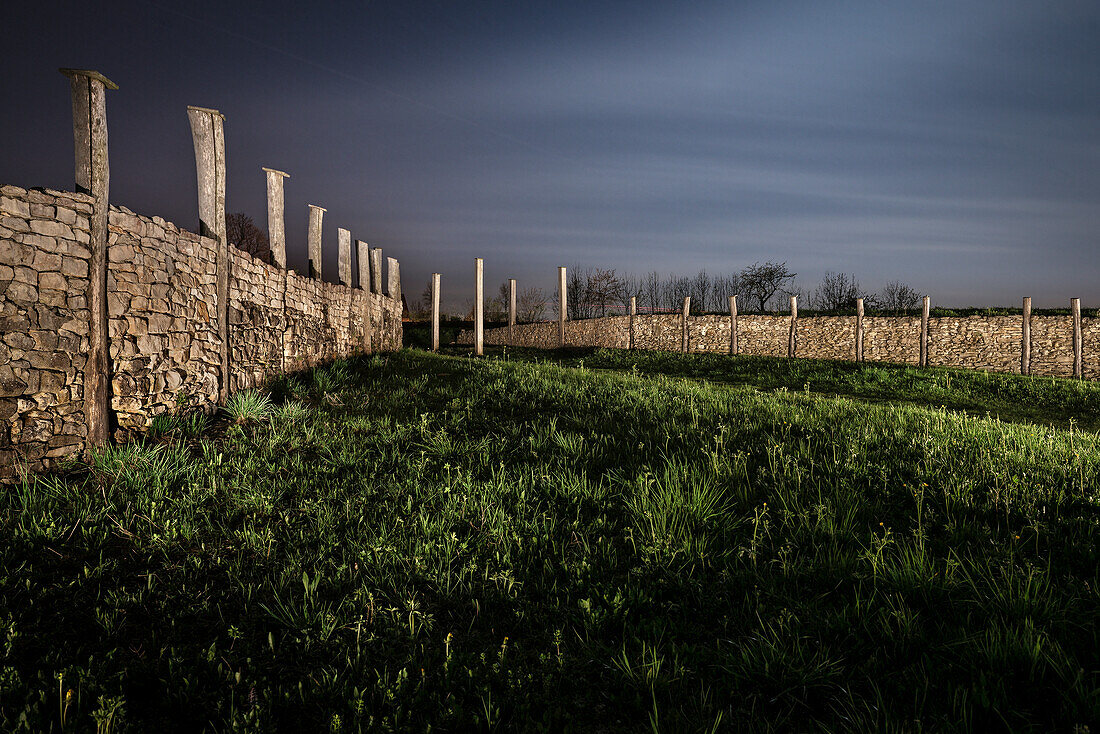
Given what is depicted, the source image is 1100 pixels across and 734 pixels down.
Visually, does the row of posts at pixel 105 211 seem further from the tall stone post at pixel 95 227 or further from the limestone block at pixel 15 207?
the limestone block at pixel 15 207

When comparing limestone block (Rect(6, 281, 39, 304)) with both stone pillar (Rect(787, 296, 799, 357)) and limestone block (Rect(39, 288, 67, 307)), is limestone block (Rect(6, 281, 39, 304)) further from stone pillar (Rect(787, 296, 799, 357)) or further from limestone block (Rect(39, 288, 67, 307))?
stone pillar (Rect(787, 296, 799, 357))

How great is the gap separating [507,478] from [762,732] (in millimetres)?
2766

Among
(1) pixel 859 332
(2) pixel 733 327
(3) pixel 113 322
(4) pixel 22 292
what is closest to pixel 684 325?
(2) pixel 733 327

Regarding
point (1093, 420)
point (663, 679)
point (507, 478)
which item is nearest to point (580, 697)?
point (663, 679)

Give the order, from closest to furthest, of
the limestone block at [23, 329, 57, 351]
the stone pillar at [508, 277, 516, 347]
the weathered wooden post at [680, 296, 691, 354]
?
the limestone block at [23, 329, 57, 351], the weathered wooden post at [680, 296, 691, 354], the stone pillar at [508, 277, 516, 347]

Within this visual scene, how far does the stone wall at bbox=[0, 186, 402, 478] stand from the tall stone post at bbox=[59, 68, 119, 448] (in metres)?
0.07

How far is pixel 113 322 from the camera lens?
5840 millimetres

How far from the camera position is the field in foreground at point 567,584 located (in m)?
2.13

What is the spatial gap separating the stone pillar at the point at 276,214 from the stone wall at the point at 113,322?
3.33 ft

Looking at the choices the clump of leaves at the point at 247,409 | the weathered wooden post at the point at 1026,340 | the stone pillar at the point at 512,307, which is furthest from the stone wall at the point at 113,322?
the weathered wooden post at the point at 1026,340

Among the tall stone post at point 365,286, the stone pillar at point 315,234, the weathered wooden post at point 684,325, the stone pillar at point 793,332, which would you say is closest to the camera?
the stone pillar at point 315,234

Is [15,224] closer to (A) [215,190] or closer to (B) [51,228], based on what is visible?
(B) [51,228]

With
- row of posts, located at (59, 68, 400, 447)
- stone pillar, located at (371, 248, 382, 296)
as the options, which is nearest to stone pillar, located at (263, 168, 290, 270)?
row of posts, located at (59, 68, 400, 447)

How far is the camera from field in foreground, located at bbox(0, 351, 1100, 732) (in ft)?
7.00
